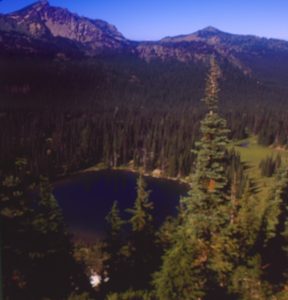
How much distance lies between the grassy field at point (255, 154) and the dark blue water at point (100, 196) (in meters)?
18.7

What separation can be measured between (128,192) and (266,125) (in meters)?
83.6

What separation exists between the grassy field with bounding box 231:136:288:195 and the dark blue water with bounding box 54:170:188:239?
735 inches

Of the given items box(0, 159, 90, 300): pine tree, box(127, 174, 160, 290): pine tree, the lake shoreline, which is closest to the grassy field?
the lake shoreline

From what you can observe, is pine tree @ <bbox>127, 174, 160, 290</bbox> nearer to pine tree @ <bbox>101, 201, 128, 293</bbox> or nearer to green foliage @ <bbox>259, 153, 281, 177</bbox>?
pine tree @ <bbox>101, 201, 128, 293</bbox>

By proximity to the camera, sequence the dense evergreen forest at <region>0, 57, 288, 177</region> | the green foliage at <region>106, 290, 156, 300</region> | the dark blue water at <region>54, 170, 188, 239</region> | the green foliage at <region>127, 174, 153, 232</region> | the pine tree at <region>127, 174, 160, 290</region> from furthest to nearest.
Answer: the dense evergreen forest at <region>0, 57, 288, 177</region>
the dark blue water at <region>54, 170, 188, 239</region>
the pine tree at <region>127, 174, 160, 290</region>
the green foliage at <region>127, 174, 153, 232</region>
the green foliage at <region>106, 290, 156, 300</region>

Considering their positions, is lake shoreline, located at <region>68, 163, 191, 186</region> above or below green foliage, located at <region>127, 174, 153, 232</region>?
below

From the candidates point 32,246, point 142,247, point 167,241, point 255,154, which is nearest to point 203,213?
point 32,246

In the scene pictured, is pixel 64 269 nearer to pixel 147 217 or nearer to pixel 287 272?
pixel 147 217

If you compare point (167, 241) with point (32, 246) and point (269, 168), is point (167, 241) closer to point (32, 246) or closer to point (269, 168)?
point (32, 246)

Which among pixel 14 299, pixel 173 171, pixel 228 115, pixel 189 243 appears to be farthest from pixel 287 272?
pixel 228 115

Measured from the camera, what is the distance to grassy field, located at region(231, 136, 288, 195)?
96.0 metres

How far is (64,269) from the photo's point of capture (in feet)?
79.9

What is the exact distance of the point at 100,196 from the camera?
79312mm

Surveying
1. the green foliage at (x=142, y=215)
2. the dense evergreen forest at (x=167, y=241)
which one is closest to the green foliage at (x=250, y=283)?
the dense evergreen forest at (x=167, y=241)
